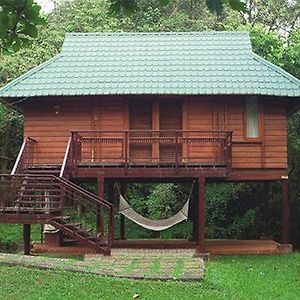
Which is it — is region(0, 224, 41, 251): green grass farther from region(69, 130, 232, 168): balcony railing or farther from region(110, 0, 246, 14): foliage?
region(110, 0, 246, 14): foliage

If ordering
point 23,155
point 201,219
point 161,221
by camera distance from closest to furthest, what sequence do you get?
1. point 201,219
2. point 161,221
3. point 23,155

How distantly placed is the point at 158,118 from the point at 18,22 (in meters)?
13.1

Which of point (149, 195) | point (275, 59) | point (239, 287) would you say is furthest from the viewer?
point (149, 195)

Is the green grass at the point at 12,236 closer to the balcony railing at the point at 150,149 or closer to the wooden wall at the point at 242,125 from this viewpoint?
the balcony railing at the point at 150,149

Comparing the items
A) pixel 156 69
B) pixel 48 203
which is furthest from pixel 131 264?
pixel 156 69

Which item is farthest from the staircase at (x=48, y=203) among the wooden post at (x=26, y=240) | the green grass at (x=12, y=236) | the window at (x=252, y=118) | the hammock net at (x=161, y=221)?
the window at (x=252, y=118)

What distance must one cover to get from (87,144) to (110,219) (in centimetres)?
299

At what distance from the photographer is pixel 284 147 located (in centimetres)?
1534

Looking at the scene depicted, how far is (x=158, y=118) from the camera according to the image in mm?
15523

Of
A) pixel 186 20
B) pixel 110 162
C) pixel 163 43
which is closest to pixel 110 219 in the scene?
pixel 110 162

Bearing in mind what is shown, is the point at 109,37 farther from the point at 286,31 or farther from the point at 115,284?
the point at 286,31

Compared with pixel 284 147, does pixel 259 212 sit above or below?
below

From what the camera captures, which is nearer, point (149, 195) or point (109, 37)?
point (109, 37)

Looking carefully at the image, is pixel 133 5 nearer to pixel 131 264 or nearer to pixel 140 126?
pixel 131 264
